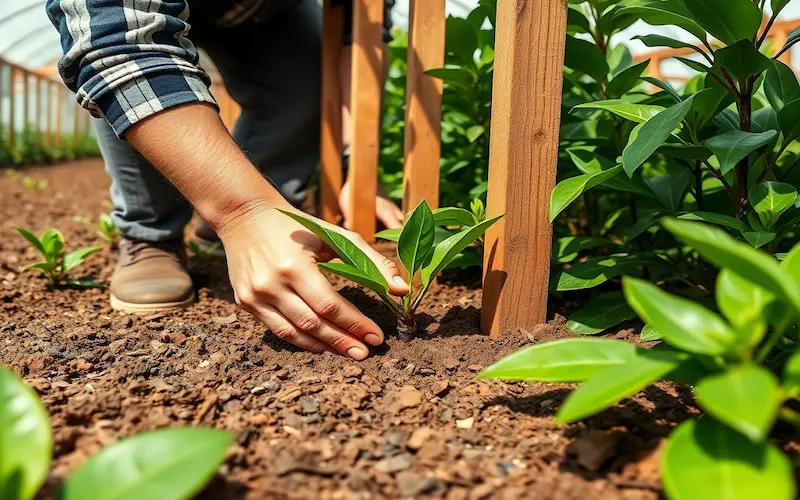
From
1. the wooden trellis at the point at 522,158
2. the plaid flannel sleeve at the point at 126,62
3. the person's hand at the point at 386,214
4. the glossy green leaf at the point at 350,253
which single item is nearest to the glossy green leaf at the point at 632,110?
the wooden trellis at the point at 522,158

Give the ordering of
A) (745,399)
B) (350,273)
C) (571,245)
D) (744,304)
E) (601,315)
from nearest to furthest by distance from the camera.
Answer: (745,399), (744,304), (350,273), (601,315), (571,245)

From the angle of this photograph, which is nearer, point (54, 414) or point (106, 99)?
point (54, 414)

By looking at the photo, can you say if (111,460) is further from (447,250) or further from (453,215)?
(453,215)

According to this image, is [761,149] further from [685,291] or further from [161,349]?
[161,349]

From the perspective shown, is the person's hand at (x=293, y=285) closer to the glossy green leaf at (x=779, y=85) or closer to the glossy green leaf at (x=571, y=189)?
the glossy green leaf at (x=571, y=189)

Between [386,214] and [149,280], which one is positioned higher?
[386,214]

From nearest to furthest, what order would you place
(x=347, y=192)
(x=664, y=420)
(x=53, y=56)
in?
(x=664, y=420) → (x=347, y=192) → (x=53, y=56)

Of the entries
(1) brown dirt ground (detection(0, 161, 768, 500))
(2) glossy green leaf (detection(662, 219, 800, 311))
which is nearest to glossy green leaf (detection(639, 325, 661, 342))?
(1) brown dirt ground (detection(0, 161, 768, 500))

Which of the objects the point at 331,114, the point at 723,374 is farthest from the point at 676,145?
the point at 331,114

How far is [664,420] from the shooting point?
3.74 feet

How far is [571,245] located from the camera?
1.75 meters

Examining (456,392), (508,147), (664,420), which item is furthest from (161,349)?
(664,420)

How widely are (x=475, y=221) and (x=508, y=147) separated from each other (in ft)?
0.84

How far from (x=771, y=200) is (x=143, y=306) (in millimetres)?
1712
